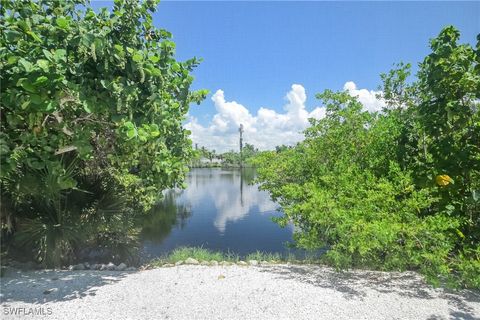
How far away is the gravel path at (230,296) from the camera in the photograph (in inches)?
154

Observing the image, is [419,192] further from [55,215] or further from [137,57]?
[55,215]

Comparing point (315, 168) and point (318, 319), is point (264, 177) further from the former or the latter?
point (318, 319)

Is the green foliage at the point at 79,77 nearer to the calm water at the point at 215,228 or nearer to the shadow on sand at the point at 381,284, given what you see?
the shadow on sand at the point at 381,284

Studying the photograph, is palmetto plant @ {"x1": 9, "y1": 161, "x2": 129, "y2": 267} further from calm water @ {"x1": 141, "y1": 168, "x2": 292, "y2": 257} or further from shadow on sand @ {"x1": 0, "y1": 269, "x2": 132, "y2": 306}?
calm water @ {"x1": 141, "y1": 168, "x2": 292, "y2": 257}

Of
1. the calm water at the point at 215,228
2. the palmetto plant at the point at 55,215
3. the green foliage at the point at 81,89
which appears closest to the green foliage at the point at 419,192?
the green foliage at the point at 81,89

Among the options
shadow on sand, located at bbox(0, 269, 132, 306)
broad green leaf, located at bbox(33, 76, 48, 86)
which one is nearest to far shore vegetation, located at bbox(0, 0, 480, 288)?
broad green leaf, located at bbox(33, 76, 48, 86)

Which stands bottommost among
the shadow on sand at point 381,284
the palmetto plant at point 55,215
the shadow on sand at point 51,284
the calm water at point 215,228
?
the calm water at point 215,228

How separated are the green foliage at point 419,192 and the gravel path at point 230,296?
37 centimetres

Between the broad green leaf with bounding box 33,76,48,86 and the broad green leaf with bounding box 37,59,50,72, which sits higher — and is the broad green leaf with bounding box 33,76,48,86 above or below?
below

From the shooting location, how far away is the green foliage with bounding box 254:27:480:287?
14.2 feet

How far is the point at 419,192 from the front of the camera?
4902 millimetres

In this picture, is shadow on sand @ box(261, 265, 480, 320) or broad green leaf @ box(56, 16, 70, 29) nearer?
broad green leaf @ box(56, 16, 70, 29)

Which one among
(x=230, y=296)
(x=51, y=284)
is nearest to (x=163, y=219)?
(x=51, y=284)

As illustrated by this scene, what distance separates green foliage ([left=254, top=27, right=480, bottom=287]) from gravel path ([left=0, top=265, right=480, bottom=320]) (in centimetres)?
37
